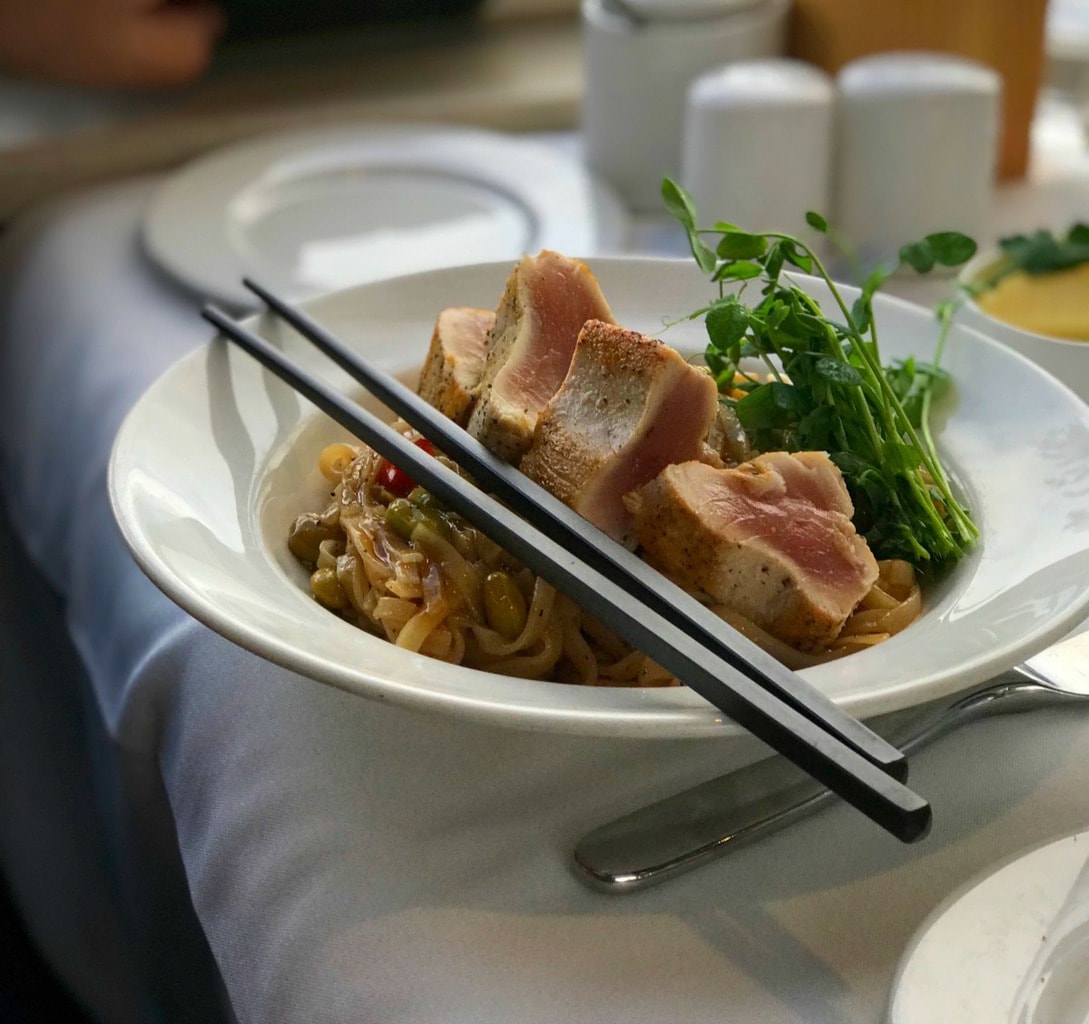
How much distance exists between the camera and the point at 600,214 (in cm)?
209

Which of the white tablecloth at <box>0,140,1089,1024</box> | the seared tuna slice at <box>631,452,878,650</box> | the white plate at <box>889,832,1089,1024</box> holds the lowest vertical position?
the white tablecloth at <box>0,140,1089,1024</box>

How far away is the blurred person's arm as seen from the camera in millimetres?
2533

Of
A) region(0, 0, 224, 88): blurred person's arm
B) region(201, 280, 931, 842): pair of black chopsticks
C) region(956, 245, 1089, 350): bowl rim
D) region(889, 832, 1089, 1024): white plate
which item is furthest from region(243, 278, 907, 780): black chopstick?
region(0, 0, 224, 88): blurred person's arm

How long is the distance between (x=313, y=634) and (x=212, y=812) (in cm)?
23

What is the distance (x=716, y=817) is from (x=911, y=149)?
51.6 inches

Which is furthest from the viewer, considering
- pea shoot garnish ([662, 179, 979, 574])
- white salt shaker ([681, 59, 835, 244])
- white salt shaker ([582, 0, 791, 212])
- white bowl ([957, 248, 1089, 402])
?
white salt shaker ([582, 0, 791, 212])

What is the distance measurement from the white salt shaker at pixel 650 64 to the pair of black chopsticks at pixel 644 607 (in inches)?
48.3

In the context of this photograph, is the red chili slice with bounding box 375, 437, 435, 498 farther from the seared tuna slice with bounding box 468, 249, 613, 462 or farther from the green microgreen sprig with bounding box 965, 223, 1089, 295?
the green microgreen sprig with bounding box 965, 223, 1089, 295

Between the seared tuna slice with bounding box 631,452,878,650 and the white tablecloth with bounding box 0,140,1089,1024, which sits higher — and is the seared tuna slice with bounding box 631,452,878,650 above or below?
above

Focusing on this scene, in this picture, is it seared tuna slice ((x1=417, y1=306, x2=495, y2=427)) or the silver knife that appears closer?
the silver knife

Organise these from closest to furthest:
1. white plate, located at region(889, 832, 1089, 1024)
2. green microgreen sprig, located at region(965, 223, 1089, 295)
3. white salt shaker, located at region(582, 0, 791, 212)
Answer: white plate, located at region(889, 832, 1089, 1024), green microgreen sprig, located at region(965, 223, 1089, 295), white salt shaker, located at region(582, 0, 791, 212)

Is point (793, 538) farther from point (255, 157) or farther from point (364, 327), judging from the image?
point (255, 157)

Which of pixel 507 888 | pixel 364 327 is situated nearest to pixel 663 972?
pixel 507 888

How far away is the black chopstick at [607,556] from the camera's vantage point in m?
0.79
